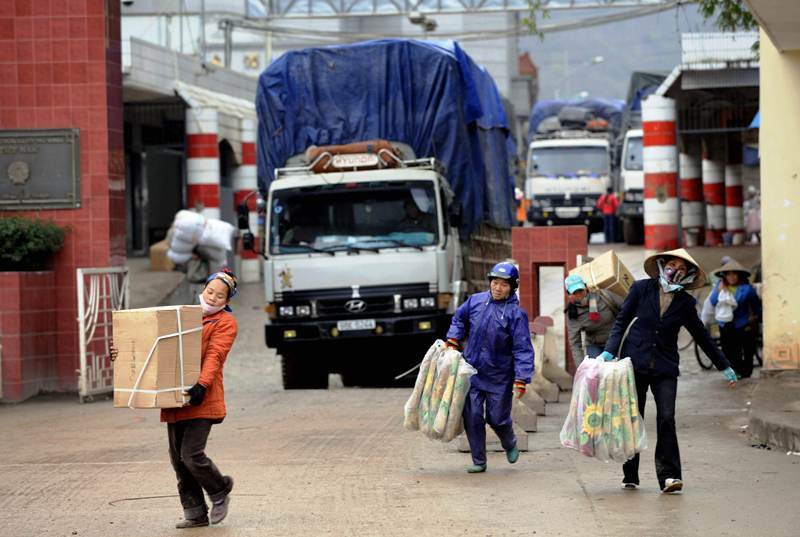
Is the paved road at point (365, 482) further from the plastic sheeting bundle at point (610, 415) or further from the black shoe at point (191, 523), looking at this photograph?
the plastic sheeting bundle at point (610, 415)

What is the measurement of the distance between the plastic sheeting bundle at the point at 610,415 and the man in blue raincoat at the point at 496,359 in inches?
42.5

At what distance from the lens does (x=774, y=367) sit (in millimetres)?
16281

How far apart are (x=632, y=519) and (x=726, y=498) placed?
1.06 m

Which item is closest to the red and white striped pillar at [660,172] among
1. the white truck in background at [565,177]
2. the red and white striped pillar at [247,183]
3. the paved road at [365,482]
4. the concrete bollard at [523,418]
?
the red and white striped pillar at [247,183]

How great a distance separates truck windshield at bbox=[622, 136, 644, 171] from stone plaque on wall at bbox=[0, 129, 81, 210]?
22162mm

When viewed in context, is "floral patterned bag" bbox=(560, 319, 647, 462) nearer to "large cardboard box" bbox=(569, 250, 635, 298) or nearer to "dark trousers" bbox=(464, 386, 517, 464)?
"dark trousers" bbox=(464, 386, 517, 464)

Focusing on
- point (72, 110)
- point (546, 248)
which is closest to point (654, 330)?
point (546, 248)

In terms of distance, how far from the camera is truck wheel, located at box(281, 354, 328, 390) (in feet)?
60.5

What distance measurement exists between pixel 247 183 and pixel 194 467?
86.2ft

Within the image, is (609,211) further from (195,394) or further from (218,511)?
(195,394)

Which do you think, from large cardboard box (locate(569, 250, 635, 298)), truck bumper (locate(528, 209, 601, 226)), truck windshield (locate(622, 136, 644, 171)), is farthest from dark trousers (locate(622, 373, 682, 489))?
truck bumper (locate(528, 209, 601, 226))

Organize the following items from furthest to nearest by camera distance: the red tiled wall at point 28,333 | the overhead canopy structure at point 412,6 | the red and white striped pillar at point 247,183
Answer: the red and white striped pillar at point 247,183
the overhead canopy structure at point 412,6
the red tiled wall at point 28,333

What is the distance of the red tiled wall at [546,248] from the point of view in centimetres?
1773

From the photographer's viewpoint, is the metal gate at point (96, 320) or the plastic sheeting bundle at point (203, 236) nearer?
the metal gate at point (96, 320)
